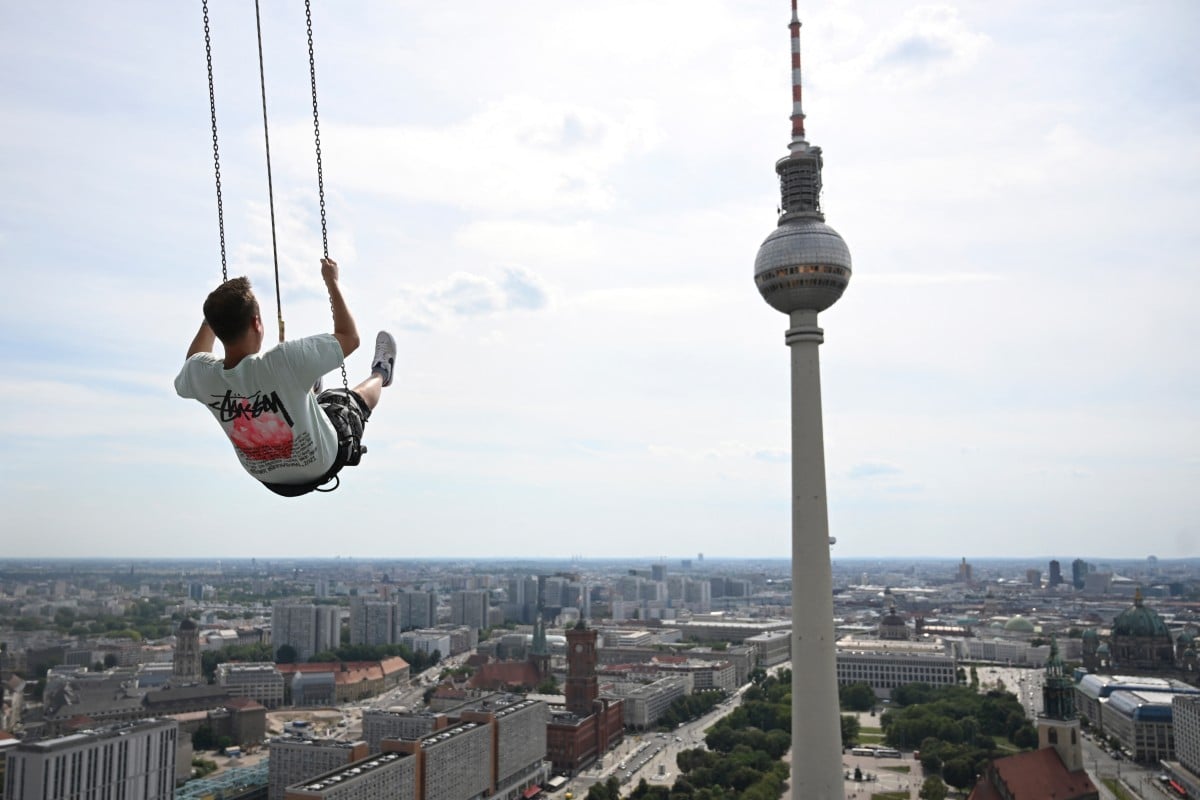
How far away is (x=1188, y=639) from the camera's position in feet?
232

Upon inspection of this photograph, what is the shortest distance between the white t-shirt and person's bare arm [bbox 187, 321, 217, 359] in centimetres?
19

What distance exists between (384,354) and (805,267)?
86.5ft

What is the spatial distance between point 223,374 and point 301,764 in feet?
117

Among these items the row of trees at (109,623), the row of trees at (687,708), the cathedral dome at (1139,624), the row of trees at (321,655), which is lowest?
the row of trees at (687,708)

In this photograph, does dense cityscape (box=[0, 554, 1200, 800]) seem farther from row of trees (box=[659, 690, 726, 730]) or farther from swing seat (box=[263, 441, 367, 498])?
swing seat (box=[263, 441, 367, 498])

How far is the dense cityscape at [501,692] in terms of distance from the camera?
3522cm

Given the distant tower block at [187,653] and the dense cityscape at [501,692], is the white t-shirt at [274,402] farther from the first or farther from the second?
the distant tower block at [187,653]

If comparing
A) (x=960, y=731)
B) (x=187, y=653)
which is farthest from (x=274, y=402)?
(x=187, y=653)

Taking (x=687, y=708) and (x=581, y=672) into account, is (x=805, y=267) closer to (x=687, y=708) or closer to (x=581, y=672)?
(x=581, y=672)

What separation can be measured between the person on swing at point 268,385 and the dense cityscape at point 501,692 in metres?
25.8

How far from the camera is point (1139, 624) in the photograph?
63.0m

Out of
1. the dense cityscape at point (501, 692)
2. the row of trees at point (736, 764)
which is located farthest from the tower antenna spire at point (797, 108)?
the row of trees at point (736, 764)

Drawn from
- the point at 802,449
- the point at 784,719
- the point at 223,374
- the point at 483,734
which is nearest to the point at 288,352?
the point at 223,374

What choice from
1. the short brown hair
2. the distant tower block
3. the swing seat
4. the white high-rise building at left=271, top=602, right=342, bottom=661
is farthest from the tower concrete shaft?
the white high-rise building at left=271, top=602, right=342, bottom=661
